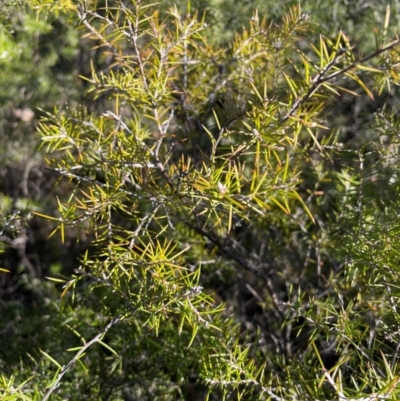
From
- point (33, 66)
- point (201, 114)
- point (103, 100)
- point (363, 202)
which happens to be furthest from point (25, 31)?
point (363, 202)

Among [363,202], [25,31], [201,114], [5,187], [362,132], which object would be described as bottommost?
[362,132]

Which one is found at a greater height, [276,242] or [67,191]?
[276,242]

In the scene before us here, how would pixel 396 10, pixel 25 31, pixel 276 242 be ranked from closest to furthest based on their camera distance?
pixel 276 242 < pixel 25 31 < pixel 396 10

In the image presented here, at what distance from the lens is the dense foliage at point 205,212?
0.85 metres

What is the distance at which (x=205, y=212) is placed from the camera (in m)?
0.87

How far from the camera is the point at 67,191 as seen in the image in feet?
7.09

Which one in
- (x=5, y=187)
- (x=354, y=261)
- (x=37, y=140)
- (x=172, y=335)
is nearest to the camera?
(x=354, y=261)

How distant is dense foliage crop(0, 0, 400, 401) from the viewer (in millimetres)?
855

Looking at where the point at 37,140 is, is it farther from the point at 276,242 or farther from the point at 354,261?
the point at 354,261

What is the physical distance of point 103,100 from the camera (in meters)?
1.90

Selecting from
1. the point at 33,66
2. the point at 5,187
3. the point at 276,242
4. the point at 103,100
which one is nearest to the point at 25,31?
the point at 33,66

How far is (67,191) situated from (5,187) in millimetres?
257

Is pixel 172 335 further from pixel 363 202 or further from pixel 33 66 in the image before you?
pixel 33 66

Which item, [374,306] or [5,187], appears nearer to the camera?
[374,306]
